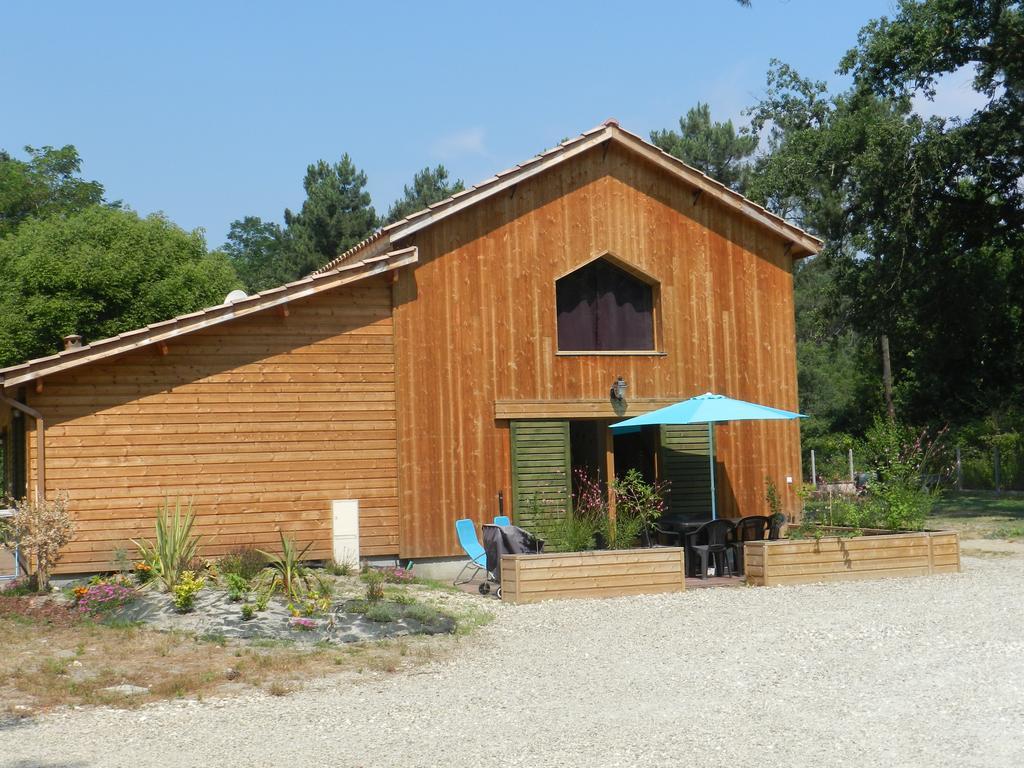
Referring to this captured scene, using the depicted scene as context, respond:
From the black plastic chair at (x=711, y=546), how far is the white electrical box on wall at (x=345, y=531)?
4.20 meters

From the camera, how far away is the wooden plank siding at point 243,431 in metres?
13.5

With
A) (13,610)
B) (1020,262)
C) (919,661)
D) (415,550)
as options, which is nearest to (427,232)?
(415,550)

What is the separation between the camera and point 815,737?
677 cm

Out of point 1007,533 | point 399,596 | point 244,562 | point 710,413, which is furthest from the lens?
point 1007,533

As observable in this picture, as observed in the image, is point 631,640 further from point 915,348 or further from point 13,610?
point 915,348

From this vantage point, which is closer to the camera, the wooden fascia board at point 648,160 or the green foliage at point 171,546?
the green foliage at point 171,546

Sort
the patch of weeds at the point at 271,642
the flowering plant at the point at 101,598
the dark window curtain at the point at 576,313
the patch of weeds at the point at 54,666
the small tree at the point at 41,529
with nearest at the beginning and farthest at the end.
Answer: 1. the patch of weeds at the point at 54,666
2. the patch of weeds at the point at 271,642
3. the flowering plant at the point at 101,598
4. the small tree at the point at 41,529
5. the dark window curtain at the point at 576,313

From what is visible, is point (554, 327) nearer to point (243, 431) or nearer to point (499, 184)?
point (499, 184)

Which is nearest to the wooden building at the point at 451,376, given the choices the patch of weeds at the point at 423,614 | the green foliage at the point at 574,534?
the green foliage at the point at 574,534

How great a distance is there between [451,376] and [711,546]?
4069 millimetres

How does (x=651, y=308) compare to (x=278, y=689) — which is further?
(x=651, y=308)

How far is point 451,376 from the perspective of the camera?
15266 mm

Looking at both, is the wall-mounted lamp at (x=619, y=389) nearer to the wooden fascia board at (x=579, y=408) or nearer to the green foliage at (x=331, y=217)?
the wooden fascia board at (x=579, y=408)

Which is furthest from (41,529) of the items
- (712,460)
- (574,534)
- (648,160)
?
(648,160)
